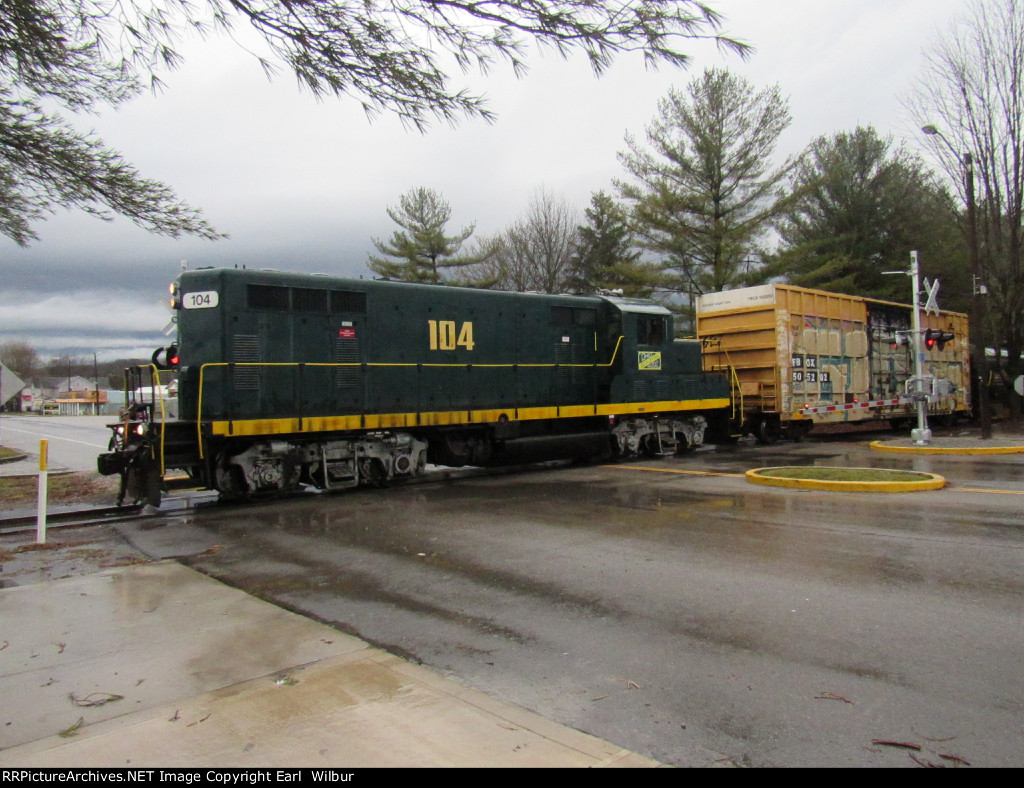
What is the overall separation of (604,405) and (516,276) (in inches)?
1085

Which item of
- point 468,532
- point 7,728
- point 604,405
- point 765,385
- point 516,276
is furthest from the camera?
point 516,276

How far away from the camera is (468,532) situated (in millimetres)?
8289

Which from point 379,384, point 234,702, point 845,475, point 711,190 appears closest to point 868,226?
point 711,190

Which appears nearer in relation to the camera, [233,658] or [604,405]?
[233,658]

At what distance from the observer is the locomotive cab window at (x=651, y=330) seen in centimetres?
1585

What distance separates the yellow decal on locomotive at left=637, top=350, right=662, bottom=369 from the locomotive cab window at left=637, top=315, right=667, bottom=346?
24cm

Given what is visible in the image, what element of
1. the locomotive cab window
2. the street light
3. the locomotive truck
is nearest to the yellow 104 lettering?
the locomotive truck

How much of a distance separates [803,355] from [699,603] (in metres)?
14.6

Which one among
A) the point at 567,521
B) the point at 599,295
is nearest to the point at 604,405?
the point at 599,295

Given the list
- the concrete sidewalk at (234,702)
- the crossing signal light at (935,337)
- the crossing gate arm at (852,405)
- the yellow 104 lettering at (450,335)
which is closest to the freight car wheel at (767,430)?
the crossing gate arm at (852,405)

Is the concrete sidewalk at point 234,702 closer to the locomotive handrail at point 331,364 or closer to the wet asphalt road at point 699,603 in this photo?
the wet asphalt road at point 699,603

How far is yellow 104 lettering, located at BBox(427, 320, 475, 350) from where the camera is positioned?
1304cm

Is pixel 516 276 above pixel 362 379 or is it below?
above
